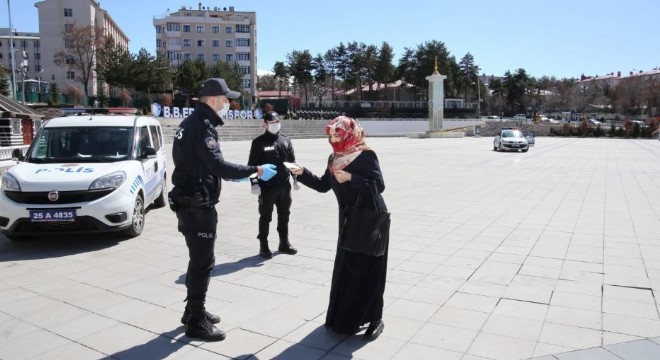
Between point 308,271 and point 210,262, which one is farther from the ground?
point 210,262

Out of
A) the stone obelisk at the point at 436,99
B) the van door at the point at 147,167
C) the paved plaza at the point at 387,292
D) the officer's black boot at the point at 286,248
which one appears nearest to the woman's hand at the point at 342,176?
the paved plaza at the point at 387,292

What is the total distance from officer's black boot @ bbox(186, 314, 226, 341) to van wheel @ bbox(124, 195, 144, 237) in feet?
12.0

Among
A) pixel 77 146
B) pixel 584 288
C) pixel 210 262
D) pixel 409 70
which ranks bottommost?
pixel 584 288

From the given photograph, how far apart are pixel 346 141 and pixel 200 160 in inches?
42.4

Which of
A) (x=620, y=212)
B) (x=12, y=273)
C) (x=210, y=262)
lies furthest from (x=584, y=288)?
(x=12, y=273)

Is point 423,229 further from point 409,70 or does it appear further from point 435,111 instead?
point 409,70

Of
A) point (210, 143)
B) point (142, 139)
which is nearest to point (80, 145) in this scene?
point (142, 139)

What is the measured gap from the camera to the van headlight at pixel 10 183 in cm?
638

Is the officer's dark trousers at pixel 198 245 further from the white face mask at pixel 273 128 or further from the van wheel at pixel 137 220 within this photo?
Answer: the van wheel at pixel 137 220

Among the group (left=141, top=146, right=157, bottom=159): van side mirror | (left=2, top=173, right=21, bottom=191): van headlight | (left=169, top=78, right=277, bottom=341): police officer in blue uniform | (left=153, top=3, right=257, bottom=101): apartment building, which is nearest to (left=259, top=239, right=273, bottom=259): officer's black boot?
(left=169, top=78, right=277, bottom=341): police officer in blue uniform

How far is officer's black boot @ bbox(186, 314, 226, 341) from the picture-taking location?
377 centimetres

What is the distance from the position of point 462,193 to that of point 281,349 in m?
9.33

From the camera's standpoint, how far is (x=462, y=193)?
12.2 metres

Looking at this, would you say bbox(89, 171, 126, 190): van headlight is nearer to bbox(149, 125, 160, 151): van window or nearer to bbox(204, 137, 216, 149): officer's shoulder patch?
bbox(149, 125, 160, 151): van window
